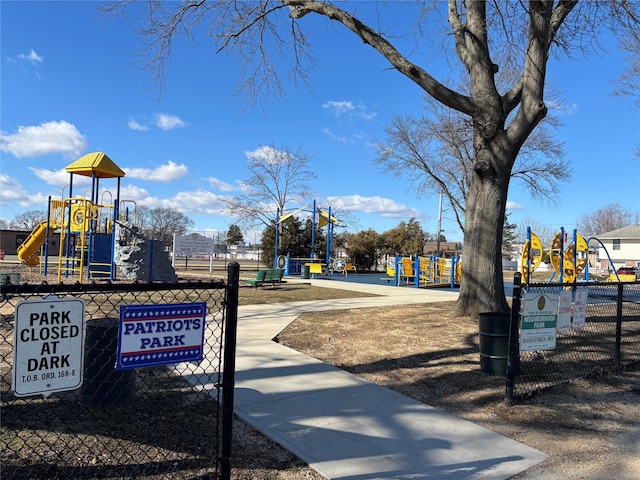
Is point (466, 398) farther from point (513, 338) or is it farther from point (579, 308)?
point (579, 308)

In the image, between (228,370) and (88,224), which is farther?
(88,224)

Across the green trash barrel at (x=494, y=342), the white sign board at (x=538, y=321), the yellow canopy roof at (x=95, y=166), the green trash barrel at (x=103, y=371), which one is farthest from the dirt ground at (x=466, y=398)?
the yellow canopy roof at (x=95, y=166)

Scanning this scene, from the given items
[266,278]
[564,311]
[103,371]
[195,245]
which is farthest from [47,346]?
[195,245]

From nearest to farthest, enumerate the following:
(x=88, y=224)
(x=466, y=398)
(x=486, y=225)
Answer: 1. (x=466, y=398)
2. (x=486, y=225)
3. (x=88, y=224)

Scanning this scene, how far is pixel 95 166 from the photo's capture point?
1909cm

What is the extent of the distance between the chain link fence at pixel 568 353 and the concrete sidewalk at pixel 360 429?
116 centimetres

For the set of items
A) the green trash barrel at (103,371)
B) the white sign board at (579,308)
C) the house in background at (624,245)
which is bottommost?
the green trash barrel at (103,371)

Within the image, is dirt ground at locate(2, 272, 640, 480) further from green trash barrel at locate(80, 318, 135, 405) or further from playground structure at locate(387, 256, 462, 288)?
playground structure at locate(387, 256, 462, 288)

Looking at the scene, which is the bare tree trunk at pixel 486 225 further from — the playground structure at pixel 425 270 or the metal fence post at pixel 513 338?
the playground structure at pixel 425 270

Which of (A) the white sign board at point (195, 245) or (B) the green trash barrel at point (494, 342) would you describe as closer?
(B) the green trash barrel at point (494, 342)

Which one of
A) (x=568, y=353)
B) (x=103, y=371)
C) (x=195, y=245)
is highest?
(x=195, y=245)

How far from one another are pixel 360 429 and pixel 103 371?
7.84 ft

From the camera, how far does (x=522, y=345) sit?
17.1 ft

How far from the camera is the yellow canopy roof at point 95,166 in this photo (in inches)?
760
